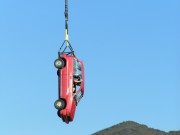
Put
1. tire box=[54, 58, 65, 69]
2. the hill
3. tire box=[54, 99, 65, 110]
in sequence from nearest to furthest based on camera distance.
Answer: tire box=[54, 99, 65, 110], tire box=[54, 58, 65, 69], the hill

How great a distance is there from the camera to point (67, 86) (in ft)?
85.2

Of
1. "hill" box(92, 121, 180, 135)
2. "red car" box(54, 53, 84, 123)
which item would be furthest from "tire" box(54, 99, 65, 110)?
"hill" box(92, 121, 180, 135)

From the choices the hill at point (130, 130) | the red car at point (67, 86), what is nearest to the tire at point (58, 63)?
the red car at point (67, 86)

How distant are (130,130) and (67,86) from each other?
164 metres

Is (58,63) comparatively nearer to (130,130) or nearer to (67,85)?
(67,85)

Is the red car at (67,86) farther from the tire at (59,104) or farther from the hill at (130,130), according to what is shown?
the hill at (130,130)

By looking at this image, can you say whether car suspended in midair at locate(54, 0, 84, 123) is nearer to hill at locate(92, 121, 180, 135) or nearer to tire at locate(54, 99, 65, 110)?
tire at locate(54, 99, 65, 110)

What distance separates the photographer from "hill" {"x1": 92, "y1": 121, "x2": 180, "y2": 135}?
188375mm

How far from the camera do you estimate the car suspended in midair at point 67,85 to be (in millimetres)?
25822

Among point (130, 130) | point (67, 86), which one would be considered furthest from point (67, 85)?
point (130, 130)

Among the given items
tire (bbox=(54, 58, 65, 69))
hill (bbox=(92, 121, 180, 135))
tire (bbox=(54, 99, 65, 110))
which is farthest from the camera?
hill (bbox=(92, 121, 180, 135))

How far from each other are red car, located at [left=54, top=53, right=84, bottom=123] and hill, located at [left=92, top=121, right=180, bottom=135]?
161 metres

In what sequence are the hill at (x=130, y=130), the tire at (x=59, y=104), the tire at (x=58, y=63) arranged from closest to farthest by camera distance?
the tire at (x=59, y=104) < the tire at (x=58, y=63) < the hill at (x=130, y=130)

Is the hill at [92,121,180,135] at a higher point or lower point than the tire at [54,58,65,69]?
higher
